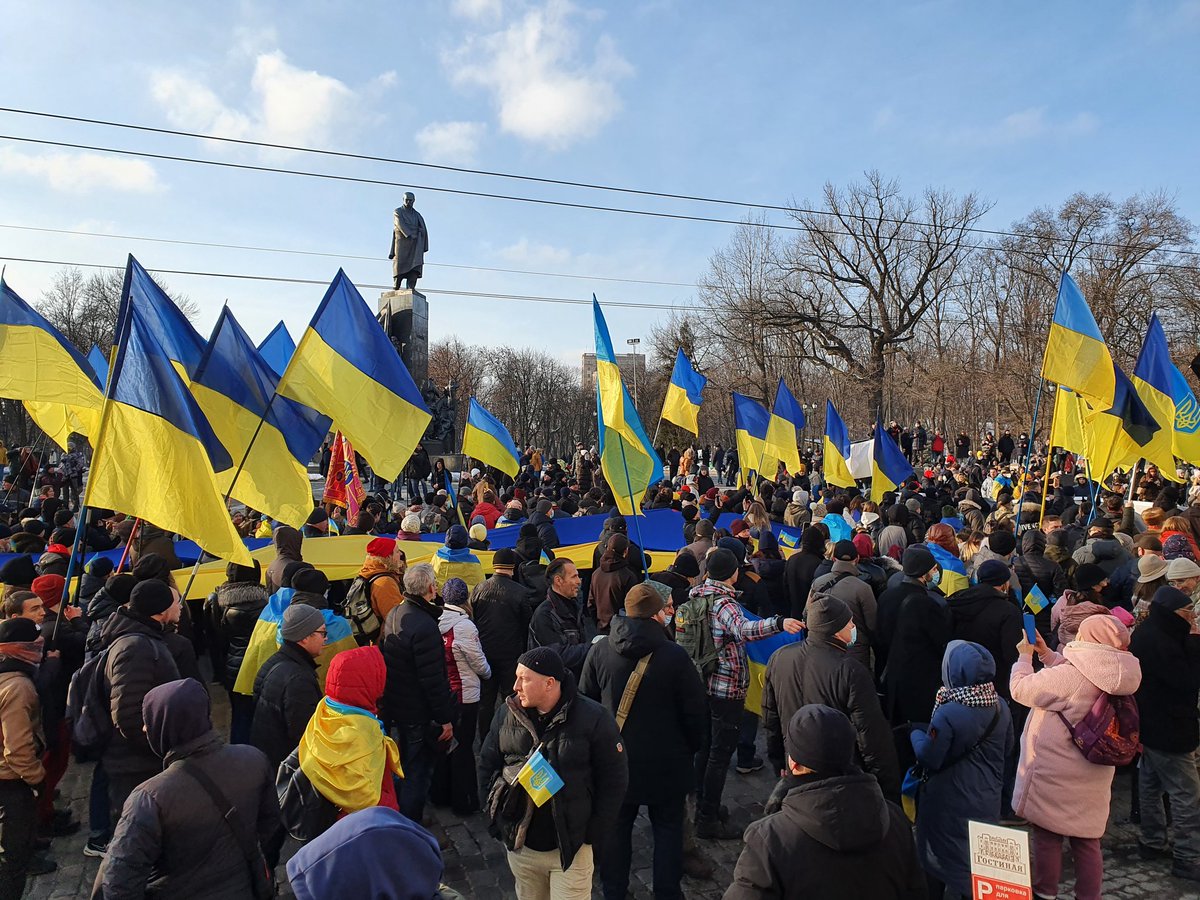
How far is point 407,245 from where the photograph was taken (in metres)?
20.3

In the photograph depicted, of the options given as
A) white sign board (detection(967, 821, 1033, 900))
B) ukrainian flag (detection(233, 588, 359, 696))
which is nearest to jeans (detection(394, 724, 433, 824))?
ukrainian flag (detection(233, 588, 359, 696))

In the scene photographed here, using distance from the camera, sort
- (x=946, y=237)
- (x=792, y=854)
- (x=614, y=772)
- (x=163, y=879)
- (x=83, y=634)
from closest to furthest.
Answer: (x=792, y=854), (x=163, y=879), (x=614, y=772), (x=83, y=634), (x=946, y=237)

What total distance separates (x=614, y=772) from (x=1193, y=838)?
3804 mm

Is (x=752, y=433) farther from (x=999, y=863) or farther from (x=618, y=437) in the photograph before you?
(x=999, y=863)

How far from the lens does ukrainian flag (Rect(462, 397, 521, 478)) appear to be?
39.7ft

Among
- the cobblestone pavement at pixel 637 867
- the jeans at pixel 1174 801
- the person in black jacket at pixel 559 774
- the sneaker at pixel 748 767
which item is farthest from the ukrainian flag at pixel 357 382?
the jeans at pixel 1174 801

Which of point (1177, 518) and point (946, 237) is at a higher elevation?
point (946, 237)

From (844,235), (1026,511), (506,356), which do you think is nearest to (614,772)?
(1026,511)

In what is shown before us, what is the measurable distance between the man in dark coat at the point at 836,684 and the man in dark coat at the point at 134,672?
3243 millimetres

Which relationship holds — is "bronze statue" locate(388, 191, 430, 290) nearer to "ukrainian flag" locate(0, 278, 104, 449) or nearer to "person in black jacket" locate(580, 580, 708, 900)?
"ukrainian flag" locate(0, 278, 104, 449)

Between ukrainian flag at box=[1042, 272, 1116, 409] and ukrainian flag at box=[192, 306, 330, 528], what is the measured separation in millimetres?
8040

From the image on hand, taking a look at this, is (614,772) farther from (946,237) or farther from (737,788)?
(946,237)

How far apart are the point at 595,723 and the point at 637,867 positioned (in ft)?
6.66

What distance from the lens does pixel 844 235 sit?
4066 cm
